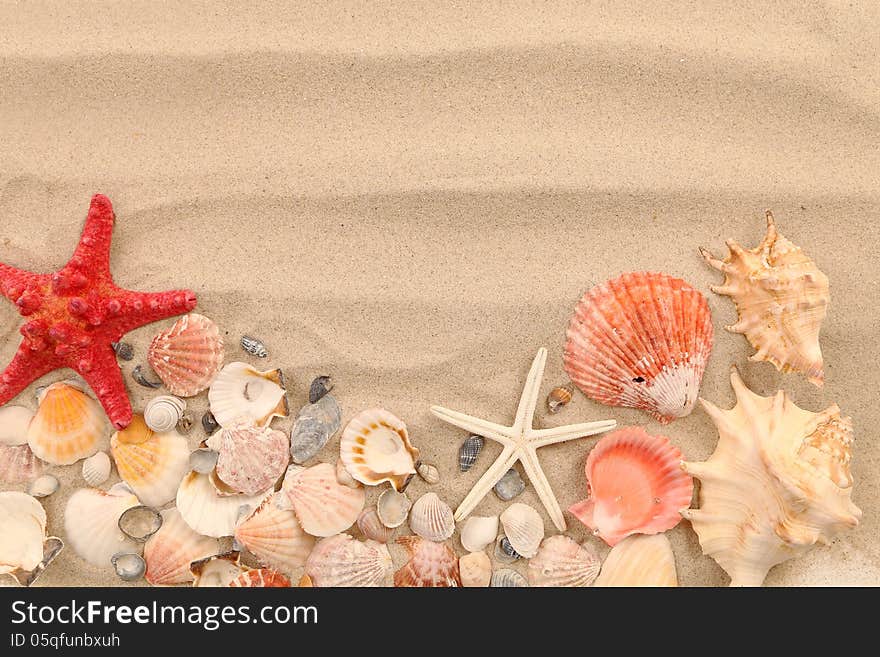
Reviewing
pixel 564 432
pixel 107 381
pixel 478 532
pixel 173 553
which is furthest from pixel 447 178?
pixel 173 553

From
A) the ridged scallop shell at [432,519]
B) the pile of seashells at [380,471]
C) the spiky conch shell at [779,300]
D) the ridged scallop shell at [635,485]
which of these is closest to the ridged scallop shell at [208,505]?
the pile of seashells at [380,471]

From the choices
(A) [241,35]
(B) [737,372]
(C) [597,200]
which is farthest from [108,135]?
(B) [737,372]

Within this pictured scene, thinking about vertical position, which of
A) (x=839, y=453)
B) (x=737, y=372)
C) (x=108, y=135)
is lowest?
(x=839, y=453)

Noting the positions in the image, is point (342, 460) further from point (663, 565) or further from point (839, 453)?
point (839, 453)

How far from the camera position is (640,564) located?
2.09 meters

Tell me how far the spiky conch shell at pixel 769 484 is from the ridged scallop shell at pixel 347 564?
926 millimetres

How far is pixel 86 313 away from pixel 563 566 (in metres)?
1.57

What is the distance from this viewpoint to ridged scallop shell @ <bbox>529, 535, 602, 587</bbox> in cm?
208

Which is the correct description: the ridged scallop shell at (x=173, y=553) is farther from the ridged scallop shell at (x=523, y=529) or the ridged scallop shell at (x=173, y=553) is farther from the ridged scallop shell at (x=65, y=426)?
the ridged scallop shell at (x=523, y=529)

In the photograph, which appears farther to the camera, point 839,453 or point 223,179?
point 223,179

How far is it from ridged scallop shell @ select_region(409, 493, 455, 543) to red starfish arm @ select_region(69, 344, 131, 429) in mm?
903

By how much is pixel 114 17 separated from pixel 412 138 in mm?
1003

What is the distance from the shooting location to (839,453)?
1958 mm

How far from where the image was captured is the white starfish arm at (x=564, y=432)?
2.04 meters
